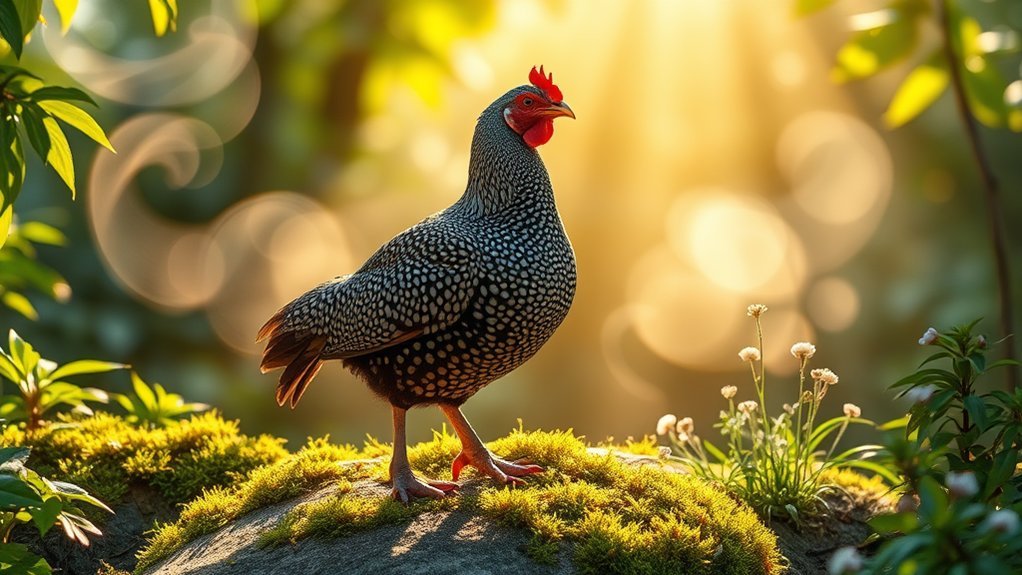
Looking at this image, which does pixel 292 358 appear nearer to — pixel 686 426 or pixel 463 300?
pixel 463 300

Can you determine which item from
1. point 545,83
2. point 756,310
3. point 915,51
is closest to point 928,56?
point 915,51

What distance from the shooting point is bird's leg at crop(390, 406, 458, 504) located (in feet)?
16.8

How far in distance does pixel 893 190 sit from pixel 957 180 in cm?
148

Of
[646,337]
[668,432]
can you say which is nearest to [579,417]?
[646,337]

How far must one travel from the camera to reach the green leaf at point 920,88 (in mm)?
4262

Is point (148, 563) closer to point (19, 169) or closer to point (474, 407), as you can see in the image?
point (19, 169)

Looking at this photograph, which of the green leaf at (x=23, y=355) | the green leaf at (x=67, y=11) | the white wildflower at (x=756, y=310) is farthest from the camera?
the green leaf at (x=23, y=355)

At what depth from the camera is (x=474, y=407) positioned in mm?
12008

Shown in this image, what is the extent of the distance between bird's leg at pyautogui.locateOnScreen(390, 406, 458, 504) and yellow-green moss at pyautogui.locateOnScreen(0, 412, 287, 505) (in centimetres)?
155

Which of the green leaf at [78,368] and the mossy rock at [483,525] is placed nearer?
the mossy rock at [483,525]

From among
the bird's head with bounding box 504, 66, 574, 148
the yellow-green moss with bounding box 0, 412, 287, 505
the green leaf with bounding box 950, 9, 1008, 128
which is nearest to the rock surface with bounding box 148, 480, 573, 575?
the yellow-green moss with bounding box 0, 412, 287, 505

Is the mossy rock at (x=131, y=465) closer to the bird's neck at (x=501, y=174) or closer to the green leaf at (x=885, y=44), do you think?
the bird's neck at (x=501, y=174)

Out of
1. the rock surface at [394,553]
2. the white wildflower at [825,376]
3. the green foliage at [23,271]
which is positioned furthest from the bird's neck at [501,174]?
the green foliage at [23,271]

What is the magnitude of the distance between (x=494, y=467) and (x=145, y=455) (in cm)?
244
